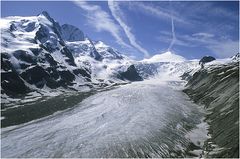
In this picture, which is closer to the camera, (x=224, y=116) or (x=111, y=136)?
(x=111, y=136)

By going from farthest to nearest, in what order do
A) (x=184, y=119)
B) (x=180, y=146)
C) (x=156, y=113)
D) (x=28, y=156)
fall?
(x=156, y=113) → (x=184, y=119) → (x=180, y=146) → (x=28, y=156)

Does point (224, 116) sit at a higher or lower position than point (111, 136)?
higher

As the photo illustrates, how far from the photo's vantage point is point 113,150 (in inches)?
2734

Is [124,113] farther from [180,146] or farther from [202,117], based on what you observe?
[180,146]

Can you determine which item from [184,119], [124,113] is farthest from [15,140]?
[184,119]

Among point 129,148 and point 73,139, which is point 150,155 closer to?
point 129,148

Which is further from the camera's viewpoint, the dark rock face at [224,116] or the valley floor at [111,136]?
the valley floor at [111,136]

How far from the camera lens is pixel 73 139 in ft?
257

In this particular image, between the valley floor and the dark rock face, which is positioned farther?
the valley floor

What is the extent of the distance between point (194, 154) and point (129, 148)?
521 inches

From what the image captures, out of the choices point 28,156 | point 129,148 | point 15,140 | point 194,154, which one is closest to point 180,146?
point 194,154

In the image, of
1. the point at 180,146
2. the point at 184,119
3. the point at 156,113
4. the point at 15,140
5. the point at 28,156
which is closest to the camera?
the point at 28,156

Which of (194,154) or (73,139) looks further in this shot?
(73,139)

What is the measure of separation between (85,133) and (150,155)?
2184 cm
